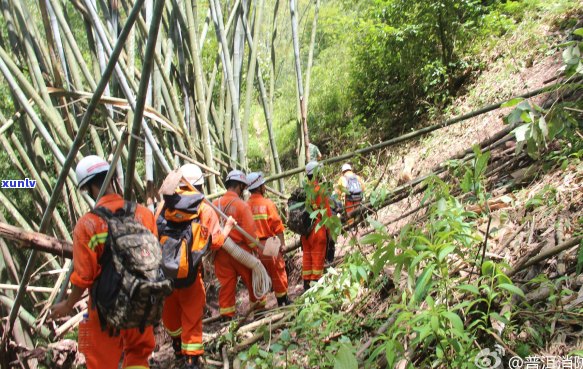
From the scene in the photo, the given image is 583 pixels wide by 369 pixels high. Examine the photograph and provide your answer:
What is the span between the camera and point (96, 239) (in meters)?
2.42

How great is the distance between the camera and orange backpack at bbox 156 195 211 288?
9.94 feet

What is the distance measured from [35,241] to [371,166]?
244 centimetres

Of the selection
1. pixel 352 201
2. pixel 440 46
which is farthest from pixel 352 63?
pixel 352 201

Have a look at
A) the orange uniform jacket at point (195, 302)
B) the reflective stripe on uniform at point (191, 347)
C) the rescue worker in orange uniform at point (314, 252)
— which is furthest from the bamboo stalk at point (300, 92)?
the reflective stripe on uniform at point (191, 347)

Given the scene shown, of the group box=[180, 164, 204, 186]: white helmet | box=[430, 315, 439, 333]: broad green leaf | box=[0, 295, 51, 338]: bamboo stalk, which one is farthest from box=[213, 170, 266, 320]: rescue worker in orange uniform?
box=[430, 315, 439, 333]: broad green leaf

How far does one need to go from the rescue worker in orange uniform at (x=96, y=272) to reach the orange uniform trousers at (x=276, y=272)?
5.50 ft

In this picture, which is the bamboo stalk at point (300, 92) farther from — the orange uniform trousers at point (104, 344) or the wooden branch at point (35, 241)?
the orange uniform trousers at point (104, 344)

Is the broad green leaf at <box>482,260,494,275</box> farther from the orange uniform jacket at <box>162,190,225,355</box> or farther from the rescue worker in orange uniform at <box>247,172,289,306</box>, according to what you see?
the rescue worker in orange uniform at <box>247,172,289,306</box>

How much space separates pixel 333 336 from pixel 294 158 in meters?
7.45

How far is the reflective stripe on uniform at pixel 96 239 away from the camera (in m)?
2.40

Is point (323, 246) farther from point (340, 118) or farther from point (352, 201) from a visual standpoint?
point (340, 118)

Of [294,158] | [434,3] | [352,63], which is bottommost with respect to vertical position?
[294,158]

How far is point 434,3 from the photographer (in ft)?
23.2

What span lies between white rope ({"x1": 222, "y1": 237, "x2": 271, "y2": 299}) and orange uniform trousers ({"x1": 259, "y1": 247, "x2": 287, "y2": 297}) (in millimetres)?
303
